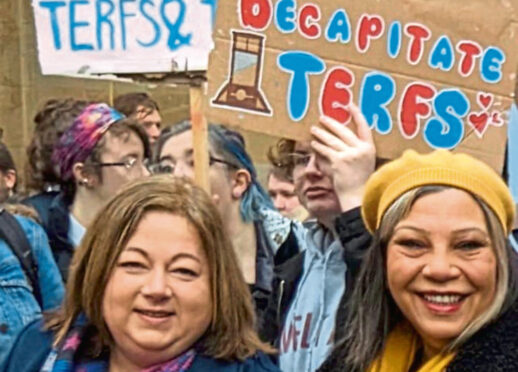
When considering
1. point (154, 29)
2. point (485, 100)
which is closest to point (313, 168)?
point (485, 100)

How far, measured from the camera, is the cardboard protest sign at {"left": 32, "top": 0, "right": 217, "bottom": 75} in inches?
173

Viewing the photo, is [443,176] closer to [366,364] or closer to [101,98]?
[366,364]

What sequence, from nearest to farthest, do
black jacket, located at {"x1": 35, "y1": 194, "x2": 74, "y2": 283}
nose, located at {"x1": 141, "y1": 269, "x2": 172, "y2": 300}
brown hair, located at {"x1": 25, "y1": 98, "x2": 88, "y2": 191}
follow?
nose, located at {"x1": 141, "y1": 269, "x2": 172, "y2": 300}
black jacket, located at {"x1": 35, "y1": 194, "x2": 74, "y2": 283}
brown hair, located at {"x1": 25, "y1": 98, "x2": 88, "y2": 191}

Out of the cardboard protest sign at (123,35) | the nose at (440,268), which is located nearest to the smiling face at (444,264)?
the nose at (440,268)

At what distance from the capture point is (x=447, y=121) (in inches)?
132

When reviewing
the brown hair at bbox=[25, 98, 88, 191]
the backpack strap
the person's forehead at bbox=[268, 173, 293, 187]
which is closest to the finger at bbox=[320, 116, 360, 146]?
the backpack strap

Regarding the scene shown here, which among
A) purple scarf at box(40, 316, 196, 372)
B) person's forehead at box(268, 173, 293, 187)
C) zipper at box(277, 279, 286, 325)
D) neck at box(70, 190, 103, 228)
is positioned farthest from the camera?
person's forehead at box(268, 173, 293, 187)

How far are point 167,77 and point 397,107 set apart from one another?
1293 millimetres

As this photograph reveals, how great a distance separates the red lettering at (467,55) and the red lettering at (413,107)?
0.31 ft

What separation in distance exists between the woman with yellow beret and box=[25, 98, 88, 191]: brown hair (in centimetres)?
257

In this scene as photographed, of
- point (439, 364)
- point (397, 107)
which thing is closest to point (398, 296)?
point (439, 364)

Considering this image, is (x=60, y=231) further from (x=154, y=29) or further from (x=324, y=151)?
(x=324, y=151)

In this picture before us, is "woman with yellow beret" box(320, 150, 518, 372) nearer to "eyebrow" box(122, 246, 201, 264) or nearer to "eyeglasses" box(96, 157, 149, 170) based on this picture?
"eyebrow" box(122, 246, 201, 264)

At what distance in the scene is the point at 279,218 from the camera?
512 centimetres
